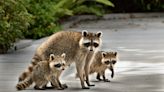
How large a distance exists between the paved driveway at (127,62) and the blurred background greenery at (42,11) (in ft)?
2.12

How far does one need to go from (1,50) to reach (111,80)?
6.24m

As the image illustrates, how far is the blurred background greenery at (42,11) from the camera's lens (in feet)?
61.1

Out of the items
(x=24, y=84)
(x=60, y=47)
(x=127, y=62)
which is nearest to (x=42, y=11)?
(x=127, y=62)

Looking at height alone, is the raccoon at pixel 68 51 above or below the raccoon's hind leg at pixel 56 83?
above

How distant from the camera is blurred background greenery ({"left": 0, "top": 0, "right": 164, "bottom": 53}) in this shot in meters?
18.6

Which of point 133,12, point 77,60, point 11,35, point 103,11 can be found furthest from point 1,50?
point 133,12

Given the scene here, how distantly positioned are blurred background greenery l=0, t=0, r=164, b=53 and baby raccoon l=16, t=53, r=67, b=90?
6466 millimetres

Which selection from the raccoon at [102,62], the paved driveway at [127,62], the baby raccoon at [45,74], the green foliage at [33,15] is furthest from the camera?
the green foliage at [33,15]

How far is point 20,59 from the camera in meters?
17.0

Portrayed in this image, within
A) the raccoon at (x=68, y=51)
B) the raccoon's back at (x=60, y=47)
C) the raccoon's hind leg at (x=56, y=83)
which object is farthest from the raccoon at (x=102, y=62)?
the raccoon's hind leg at (x=56, y=83)

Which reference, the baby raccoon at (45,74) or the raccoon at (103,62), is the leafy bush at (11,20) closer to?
the raccoon at (103,62)

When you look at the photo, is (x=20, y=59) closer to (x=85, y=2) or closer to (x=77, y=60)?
(x=77, y=60)

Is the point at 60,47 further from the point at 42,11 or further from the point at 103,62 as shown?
the point at 42,11

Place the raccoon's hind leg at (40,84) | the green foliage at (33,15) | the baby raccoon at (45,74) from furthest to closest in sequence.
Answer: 1. the green foliage at (33,15)
2. the raccoon's hind leg at (40,84)
3. the baby raccoon at (45,74)
